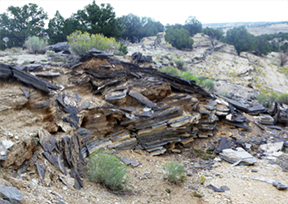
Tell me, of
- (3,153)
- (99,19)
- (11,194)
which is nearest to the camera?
(11,194)

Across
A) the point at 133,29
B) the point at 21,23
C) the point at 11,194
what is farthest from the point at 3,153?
the point at 133,29

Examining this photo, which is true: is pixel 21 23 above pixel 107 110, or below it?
above

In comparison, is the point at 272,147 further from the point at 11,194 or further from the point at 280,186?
the point at 11,194

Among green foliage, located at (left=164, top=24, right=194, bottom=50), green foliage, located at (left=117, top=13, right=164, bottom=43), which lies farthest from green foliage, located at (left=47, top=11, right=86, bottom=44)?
green foliage, located at (left=164, top=24, right=194, bottom=50)

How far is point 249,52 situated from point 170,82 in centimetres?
3813

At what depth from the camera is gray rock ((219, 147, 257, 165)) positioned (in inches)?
304

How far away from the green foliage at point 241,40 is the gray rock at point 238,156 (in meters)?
33.4

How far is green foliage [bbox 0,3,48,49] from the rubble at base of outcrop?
2124 cm

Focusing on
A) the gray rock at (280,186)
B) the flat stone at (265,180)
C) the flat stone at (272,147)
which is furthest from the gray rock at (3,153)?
the flat stone at (272,147)

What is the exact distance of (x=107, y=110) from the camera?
317 inches

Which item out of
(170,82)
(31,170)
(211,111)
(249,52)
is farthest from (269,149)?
(249,52)

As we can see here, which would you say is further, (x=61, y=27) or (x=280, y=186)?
(x=61, y=27)

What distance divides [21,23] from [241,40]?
122 ft

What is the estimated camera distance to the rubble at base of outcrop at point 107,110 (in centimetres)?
568
